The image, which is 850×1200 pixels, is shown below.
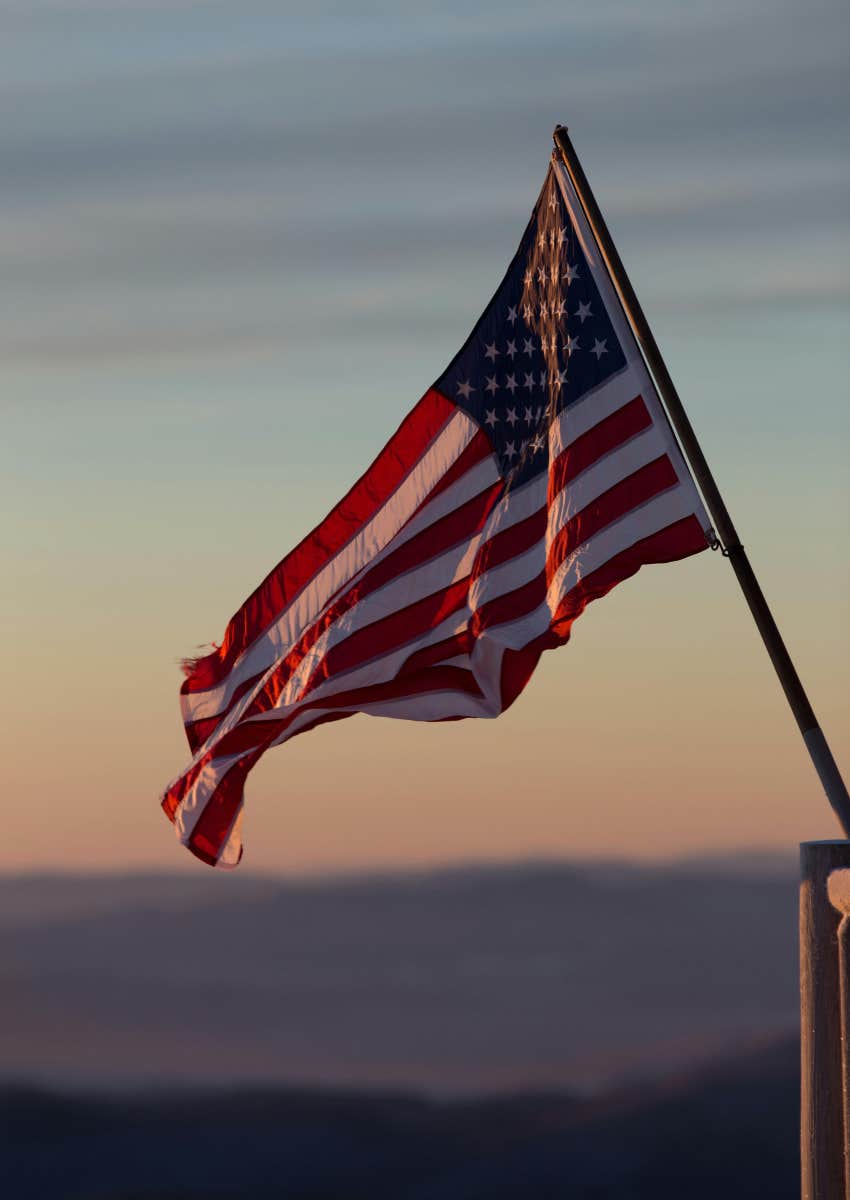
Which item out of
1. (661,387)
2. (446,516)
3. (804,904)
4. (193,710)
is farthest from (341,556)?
(804,904)

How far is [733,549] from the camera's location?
16641 mm

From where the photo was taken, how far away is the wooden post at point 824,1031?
630 inches

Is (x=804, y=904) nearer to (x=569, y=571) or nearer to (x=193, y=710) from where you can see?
(x=569, y=571)

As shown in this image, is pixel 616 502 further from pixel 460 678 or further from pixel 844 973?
A: pixel 844 973

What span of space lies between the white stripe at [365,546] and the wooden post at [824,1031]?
4981 mm

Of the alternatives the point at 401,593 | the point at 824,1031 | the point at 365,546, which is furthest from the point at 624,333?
the point at 824,1031

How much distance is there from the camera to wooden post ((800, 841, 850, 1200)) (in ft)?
52.5

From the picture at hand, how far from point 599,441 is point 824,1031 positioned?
5108mm

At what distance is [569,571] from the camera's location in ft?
57.1

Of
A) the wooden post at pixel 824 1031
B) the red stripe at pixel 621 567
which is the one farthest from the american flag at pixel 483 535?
the wooden post at pixel 824 1031

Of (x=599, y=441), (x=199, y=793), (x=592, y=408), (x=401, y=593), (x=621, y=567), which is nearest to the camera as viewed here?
(x=621, y=567)

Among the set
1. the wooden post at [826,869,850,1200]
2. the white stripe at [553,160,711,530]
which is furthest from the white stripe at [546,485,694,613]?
the wooden post at [826,869,850,1200]

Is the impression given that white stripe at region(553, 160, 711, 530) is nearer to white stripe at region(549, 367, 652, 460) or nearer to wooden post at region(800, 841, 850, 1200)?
white stripe at region(549, 367, 652, 460)

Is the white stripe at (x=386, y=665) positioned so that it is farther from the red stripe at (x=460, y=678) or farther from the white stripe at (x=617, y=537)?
the white stripe at (x=617, y=537)
